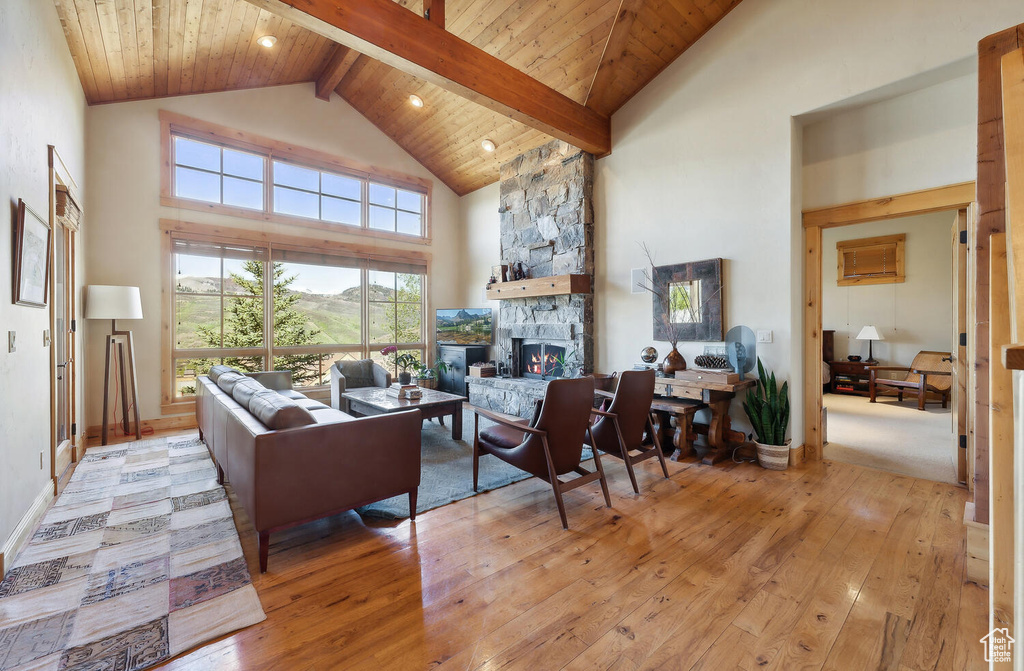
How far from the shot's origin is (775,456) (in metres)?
3.57

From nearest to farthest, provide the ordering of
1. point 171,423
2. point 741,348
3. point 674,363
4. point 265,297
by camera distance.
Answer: point 741,348 < point 674,363 < point 171,423 < point 265,297

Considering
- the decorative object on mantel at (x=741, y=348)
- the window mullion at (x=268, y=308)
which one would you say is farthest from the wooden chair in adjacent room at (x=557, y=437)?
the window mullion at (x=268, y=308)

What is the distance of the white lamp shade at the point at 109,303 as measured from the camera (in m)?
4.11

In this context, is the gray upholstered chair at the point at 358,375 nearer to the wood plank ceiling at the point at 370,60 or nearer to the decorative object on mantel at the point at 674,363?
the decorative object on mantel at the point at 674,363

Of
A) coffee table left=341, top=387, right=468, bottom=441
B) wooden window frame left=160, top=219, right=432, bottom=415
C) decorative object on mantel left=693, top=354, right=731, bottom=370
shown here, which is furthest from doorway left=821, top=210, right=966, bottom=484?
wooden window frame left=160, top=219, right=432, bottom=415

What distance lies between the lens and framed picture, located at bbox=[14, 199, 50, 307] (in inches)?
92.7

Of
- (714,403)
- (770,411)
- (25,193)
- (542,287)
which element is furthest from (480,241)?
(25,193)

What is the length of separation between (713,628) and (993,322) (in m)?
1.59

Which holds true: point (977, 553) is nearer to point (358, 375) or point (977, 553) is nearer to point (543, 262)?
point (543, 262)

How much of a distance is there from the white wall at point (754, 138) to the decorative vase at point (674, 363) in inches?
12.5

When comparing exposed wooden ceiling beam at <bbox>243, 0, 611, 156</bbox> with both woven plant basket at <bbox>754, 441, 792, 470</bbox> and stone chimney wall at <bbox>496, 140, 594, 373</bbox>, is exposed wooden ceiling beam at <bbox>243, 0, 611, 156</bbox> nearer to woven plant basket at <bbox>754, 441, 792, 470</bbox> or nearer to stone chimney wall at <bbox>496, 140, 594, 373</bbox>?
stone chimney wall at <bbox>496, 140, 594, 373</bbox>

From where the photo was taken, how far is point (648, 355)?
14.7 ft

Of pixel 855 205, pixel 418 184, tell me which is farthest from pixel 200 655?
pixel 418 184

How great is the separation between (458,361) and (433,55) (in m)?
4.23
